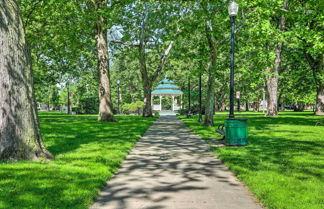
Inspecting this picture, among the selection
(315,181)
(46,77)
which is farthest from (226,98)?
(315,181)

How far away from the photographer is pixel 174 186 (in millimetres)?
5590

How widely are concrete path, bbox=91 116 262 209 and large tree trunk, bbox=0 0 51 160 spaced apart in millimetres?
2305

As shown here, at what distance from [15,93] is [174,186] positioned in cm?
407

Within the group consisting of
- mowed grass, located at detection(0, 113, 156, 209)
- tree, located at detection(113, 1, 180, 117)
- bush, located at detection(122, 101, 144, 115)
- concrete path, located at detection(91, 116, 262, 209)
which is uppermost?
tree, located at detection(113, 1, 180, 117)

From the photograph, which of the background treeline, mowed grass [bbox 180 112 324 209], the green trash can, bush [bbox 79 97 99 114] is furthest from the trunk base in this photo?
bush [bbox 79 97 99 114]

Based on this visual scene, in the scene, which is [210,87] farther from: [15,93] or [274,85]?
[274,85]

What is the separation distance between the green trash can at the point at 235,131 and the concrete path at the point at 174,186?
91.3 inches

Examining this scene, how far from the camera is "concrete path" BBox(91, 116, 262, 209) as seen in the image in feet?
15.3

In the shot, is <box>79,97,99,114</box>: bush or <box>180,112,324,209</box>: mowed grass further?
<box>79,97,99,114</box>: bush

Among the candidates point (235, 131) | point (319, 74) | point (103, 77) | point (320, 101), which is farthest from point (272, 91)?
point (235, 131)

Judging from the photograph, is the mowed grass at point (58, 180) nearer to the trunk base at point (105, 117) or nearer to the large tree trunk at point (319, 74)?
the trunk base at point (105, 117)

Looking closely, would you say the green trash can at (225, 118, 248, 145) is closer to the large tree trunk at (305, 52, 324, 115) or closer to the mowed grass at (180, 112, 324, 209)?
the mowed grass at (180, 112, 324, 209)

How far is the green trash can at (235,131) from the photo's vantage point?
1072 cm

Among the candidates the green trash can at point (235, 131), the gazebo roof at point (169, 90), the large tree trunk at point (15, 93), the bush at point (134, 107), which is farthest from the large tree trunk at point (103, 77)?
the gazebo roof at point (169, 90)
